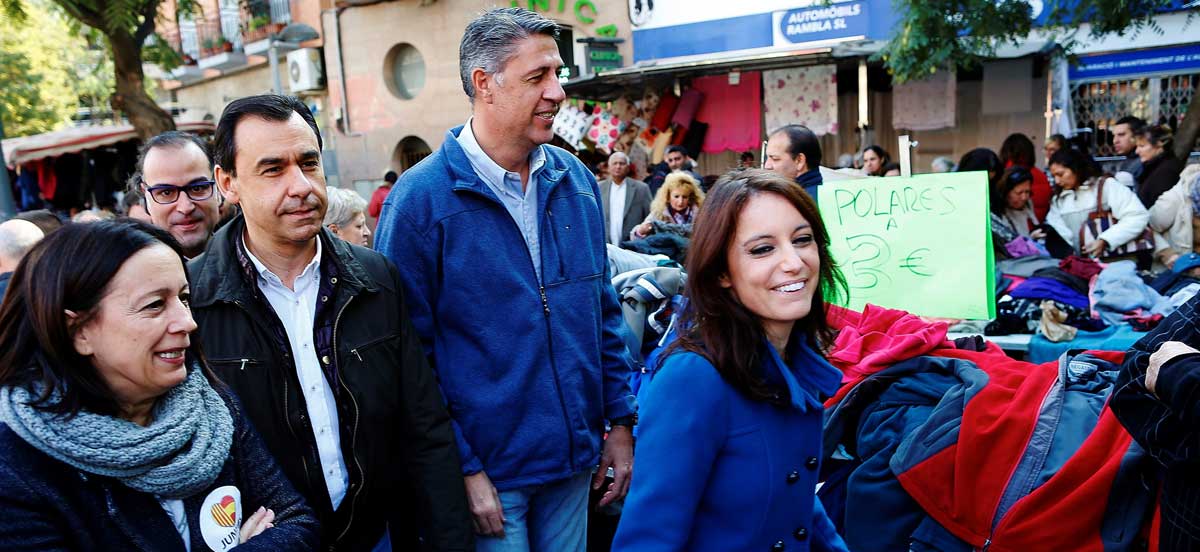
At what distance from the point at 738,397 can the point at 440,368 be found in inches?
36.1

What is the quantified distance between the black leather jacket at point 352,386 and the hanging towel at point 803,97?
9532 millimetres

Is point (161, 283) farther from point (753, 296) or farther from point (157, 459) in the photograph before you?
point (753, 296)

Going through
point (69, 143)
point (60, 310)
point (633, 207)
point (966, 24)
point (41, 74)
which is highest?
point (41, 74)

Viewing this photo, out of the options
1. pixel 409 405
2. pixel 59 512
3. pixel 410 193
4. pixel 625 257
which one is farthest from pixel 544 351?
pixel 625 257

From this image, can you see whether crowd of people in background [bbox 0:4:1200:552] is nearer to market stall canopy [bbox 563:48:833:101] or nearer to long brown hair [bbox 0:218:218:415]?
long brown hair [bbox 0:218:218:415]

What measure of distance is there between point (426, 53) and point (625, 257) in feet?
47.1

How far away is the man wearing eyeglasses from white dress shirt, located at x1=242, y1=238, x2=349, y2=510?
1.02m

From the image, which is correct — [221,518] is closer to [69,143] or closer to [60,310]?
[60,310]

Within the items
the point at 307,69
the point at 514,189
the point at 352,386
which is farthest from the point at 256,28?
the point at 352,386

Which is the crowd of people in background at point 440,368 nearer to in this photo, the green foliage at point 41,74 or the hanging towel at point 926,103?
the hanging towel at point 926,103

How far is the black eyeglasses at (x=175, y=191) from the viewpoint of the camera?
2867 mm

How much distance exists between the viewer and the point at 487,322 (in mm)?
2236

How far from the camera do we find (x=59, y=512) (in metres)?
1.49

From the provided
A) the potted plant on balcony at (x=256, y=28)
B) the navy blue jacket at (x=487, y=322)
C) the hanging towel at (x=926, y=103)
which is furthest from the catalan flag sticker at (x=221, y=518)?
the potted plant on balcony at (x=256, y=28)
